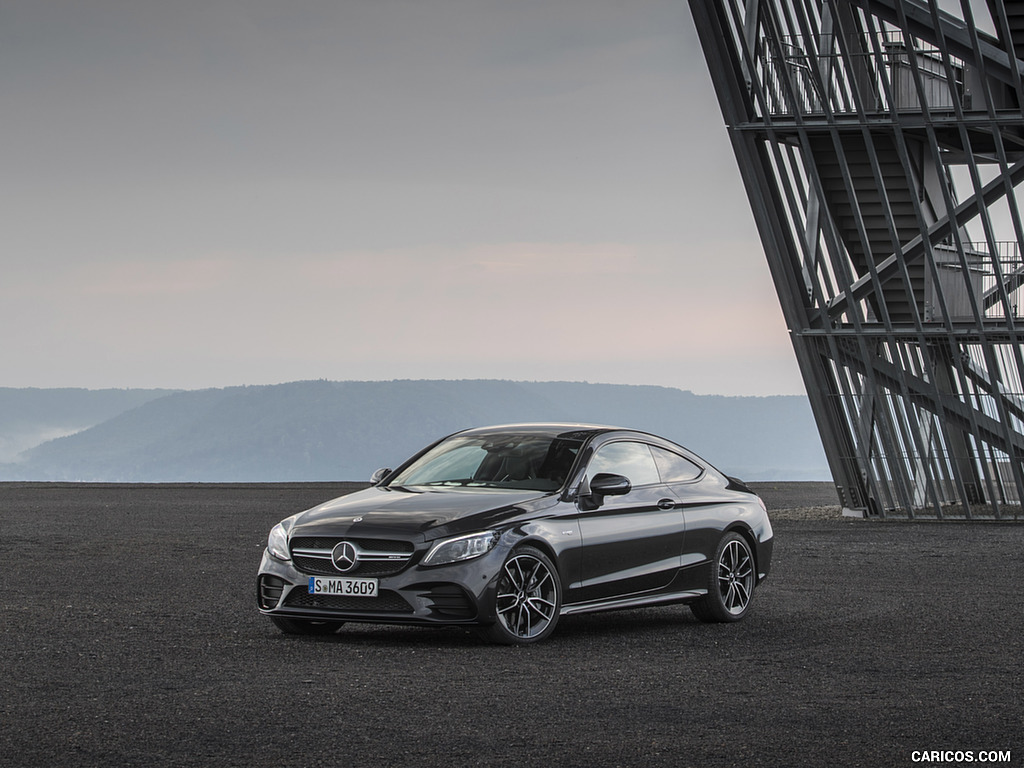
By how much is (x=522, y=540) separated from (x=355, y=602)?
1.15m

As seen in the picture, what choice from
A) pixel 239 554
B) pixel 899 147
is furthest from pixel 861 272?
pixel 239 554

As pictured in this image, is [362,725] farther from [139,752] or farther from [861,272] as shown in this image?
[861,272]

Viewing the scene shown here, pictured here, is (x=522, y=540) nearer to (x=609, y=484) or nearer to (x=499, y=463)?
(x=609, y=484)

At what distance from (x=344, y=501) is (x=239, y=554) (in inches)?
319

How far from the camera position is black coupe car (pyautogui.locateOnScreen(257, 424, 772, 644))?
9664 mm

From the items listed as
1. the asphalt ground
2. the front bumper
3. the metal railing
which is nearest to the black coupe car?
the front bumper

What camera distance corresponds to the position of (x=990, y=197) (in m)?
24.1

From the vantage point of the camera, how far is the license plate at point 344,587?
380 inches

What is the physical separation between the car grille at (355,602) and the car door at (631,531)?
4.78ft

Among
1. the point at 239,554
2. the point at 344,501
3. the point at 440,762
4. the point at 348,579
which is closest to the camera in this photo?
the point at 440,762

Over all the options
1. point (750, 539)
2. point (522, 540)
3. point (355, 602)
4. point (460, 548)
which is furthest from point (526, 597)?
point (750, 539)

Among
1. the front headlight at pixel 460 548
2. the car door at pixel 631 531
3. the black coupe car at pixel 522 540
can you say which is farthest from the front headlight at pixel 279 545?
the car door at pixel 631 531

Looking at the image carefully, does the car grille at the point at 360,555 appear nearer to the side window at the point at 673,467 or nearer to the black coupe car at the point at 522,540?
the black coupe car at the point at 522,540

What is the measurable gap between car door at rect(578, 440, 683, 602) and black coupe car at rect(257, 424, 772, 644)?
0.01 m
